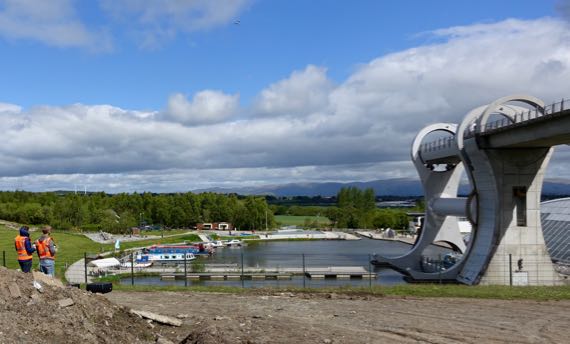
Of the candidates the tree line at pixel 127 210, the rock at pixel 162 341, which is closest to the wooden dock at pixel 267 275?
the rock at pixel 162 341

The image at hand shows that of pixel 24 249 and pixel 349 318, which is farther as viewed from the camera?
pixel 24 249

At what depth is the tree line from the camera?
4018 inches

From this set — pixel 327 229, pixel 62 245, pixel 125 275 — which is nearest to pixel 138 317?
pixel 125 275

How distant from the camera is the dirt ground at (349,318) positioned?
1072 cm

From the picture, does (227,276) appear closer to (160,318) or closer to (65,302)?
(160,318)

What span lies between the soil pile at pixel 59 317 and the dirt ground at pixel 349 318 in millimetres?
979

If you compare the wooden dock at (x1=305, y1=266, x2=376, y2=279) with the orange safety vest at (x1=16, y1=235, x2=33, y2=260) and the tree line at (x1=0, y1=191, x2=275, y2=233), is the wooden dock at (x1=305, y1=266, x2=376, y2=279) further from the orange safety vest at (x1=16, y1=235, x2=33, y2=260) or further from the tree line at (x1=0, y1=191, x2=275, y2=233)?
the tree line at (x1=0, y1=191, x2=275, y2=233)

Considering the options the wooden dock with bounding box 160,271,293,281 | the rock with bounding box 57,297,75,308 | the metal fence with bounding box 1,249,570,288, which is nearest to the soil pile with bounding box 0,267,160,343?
the rock with bounding box 57,297,75,308

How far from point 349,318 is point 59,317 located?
6708mm

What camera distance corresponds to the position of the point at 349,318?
1317 centimetres

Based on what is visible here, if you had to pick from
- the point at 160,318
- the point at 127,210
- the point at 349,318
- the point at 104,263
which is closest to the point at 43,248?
the point at 160,318

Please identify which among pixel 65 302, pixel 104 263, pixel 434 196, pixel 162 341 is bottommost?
pixel 104 263

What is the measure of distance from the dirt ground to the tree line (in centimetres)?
9042

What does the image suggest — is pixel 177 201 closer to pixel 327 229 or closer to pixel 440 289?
pixel 327 229
